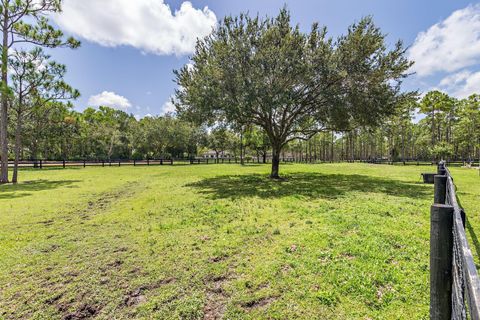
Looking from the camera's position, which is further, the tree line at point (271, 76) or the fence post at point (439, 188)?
the tree line at point (271, 76)

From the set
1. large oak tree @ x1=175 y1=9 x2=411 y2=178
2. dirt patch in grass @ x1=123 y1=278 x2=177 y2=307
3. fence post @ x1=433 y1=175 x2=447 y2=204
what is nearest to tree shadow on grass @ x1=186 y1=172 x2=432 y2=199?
large oak tree @ x1=175 y1=9 x2=411 y2=178

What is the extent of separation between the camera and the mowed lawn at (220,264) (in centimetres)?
291

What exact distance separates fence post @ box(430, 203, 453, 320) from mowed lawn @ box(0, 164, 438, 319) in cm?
122

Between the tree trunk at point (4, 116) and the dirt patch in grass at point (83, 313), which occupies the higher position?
the tree trunk at point (4, 116)

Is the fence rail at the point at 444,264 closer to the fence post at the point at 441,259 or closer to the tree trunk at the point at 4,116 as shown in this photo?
the fence post at the point at 441,259

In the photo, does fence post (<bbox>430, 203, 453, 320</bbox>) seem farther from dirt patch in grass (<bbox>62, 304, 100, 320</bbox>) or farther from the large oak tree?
the large oak tree

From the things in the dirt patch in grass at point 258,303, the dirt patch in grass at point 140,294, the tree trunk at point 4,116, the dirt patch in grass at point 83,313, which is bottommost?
the dirt patch in grass at point 83,313

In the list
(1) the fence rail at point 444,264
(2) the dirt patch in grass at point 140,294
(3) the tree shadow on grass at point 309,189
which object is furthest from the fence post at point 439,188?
(3) the tree shadow on grass at point 309,189

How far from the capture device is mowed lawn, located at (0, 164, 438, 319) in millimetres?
2914

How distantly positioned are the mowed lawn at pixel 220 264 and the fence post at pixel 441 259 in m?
1.22

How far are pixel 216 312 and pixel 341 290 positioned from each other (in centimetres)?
166

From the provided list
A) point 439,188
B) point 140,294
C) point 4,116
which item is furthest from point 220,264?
point 4,116

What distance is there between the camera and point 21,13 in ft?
49.3

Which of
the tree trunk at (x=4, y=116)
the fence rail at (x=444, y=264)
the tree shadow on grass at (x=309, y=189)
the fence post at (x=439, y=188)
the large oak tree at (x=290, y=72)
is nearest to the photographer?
the fence rail at (x=444, y=264)
